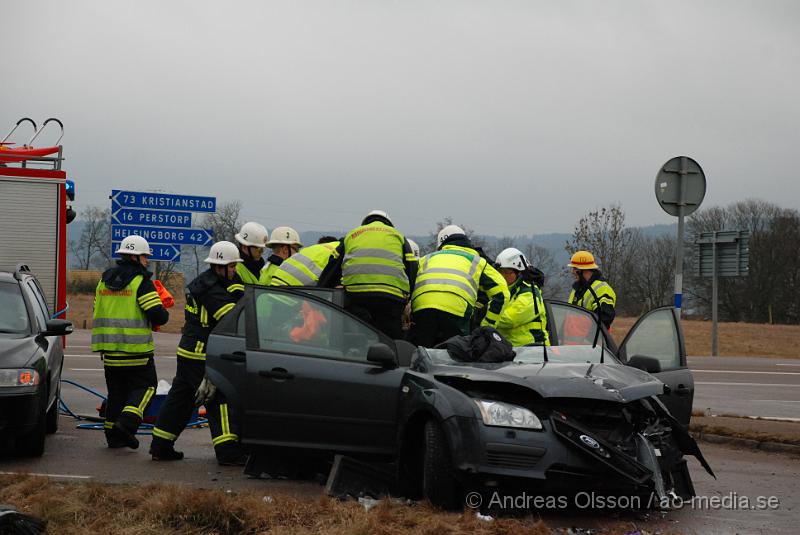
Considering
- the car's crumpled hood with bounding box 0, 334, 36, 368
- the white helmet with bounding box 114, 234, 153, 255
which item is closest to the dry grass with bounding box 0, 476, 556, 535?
the car's crumpled hood with bounding box 0, 334, 36, 368

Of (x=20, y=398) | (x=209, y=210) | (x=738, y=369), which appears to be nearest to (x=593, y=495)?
(x=20, y=398)

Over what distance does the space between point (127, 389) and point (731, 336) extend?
37013 millimetres

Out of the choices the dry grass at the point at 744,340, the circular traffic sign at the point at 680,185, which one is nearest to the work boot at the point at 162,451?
the circular traffic sign at the point at 680,185

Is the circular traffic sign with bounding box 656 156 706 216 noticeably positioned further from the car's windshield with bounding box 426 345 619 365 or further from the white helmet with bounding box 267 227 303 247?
the car's windshield with bounding box 426 345 619 365

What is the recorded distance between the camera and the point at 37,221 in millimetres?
13203

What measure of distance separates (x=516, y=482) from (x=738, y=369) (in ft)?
62.3

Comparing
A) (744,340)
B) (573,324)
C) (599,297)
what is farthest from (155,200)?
(744,340)

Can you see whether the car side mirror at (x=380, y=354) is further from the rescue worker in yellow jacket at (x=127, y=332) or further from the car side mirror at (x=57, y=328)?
the car side mirror at (x=57, y=328)

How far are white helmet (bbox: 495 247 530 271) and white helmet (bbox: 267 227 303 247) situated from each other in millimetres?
2125

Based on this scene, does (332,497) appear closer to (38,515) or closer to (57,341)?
(38,515)

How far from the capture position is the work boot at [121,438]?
377 inches

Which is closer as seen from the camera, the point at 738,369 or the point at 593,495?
the point at 593,495

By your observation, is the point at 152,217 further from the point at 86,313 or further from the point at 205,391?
the point at 86,313

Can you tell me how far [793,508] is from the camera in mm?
7344
